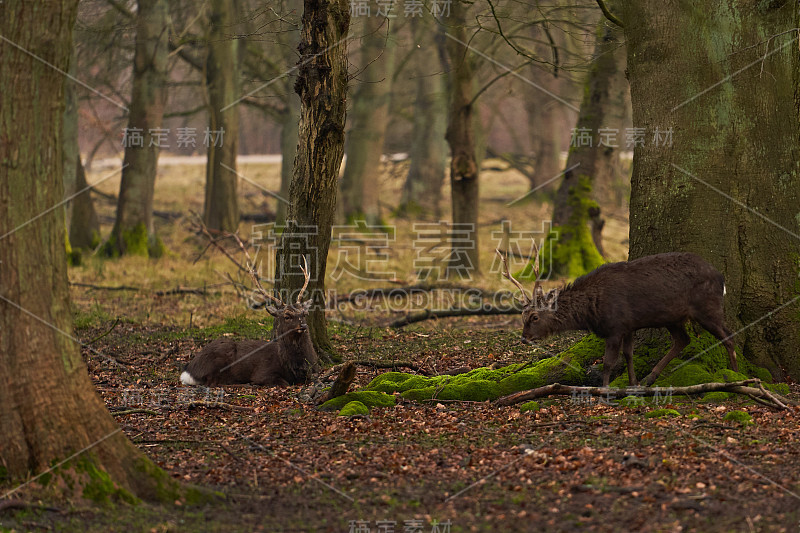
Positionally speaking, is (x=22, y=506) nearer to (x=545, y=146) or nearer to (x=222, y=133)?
(x=222, y=133)

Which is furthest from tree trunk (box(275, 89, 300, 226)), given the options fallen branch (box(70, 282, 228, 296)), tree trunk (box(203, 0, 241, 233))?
fallen branch (box(70, 282, 228, 296))

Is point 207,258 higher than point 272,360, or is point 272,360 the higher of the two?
point 207,258

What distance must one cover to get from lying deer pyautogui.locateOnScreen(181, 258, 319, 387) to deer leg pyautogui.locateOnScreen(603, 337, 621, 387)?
312cm

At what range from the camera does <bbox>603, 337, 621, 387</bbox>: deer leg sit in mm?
7309

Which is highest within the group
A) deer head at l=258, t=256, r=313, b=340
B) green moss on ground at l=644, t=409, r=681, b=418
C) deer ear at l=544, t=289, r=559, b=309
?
deer ear at l=544, t=289, r=559, b=309

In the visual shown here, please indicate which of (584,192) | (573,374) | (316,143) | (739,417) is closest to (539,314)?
(573,374)

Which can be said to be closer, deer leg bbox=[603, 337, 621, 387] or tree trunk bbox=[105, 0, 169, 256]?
deer leg bbox=[603, 337, 621, 387]

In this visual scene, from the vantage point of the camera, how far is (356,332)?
37.5ft

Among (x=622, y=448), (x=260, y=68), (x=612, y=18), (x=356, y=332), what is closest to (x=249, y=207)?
(x=260, y=68)

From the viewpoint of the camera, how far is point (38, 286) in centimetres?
473

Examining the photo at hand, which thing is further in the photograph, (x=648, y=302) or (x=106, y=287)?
(x=106, y=287)

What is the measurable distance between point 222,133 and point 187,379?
43.1ft

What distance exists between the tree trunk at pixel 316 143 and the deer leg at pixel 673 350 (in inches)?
145

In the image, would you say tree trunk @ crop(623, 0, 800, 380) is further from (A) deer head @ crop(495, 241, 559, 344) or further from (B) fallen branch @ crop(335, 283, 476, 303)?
(B) fallen branch @ crop(335, 283, 476, 303)
